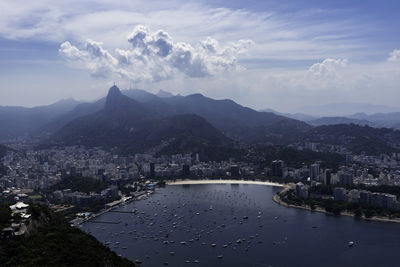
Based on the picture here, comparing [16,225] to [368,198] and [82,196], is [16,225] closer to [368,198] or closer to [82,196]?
[82,196]

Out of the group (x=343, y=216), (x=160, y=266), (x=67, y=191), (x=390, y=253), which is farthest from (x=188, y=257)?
(x=67, y=191)

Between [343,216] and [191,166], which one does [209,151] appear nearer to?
[191,166]

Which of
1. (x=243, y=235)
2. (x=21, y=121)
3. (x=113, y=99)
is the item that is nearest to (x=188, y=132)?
(x=113, y=99)

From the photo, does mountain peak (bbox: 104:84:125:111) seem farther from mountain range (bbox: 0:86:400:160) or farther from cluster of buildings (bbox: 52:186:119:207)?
cluster of buildings (bbox: 52:186:119:207)

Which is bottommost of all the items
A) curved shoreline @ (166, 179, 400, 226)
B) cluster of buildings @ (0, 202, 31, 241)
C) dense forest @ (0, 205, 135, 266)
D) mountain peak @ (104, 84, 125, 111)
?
curved shoreline @ (166, 179, 400, 226)

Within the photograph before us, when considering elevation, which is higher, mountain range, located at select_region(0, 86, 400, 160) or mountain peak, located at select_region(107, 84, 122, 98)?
mountain peak, located at select_region(107, 84, 122, 98)

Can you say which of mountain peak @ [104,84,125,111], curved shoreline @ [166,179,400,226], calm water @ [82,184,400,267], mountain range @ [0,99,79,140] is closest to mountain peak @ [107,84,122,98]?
mountain peak @ [104,84,125,111]

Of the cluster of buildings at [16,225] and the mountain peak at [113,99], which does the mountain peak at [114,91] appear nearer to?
the mountain peak at [113,99]

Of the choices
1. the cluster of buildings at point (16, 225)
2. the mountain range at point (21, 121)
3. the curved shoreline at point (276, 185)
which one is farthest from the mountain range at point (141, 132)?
the cluster of buildings at point (16, 225)

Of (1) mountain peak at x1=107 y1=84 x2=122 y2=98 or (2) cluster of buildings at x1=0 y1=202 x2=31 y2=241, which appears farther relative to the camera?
(1) mountain peak at x1=107 y1=84 x2=122 y2=98
